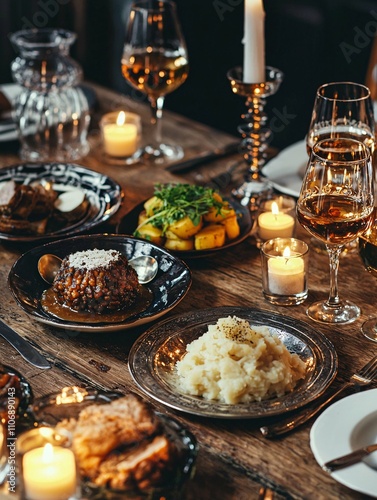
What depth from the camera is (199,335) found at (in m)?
1.47

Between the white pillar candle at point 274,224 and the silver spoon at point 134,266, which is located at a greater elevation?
the white pillar candle at point 274,224

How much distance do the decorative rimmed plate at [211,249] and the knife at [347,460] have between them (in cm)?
71

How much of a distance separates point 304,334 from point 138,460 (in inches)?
20.4

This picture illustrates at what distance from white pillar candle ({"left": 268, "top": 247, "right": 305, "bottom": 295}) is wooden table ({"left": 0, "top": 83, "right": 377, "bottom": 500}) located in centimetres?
4

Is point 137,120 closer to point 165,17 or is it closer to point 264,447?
point 165,17

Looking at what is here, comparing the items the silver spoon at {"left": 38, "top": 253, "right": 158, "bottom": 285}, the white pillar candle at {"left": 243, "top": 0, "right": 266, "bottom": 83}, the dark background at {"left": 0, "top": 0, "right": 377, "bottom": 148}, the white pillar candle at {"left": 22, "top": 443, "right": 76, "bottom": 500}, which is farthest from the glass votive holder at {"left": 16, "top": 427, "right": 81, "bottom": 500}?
the dark background at {"left": 0, "top": 0, "right": 377, "bottom": 148}

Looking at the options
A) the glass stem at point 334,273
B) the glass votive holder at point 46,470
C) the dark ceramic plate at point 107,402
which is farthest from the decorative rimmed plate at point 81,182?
the glass votive holder at point 46,470

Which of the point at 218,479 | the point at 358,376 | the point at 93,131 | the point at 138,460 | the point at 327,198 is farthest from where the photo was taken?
the point at 93,131

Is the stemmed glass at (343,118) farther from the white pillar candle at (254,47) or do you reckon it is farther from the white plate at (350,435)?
the white plate at (350,435)

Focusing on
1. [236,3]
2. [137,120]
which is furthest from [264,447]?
Answer: [236,3]

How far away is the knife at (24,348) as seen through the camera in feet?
4.63

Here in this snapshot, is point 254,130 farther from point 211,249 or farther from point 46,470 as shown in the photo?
point 46,470

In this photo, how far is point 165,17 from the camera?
2.36m

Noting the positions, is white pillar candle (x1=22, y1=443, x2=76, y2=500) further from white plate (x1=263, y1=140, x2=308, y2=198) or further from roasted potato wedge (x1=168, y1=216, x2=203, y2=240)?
white plate (x1=263, y1=140, x2=308, y2=198)
